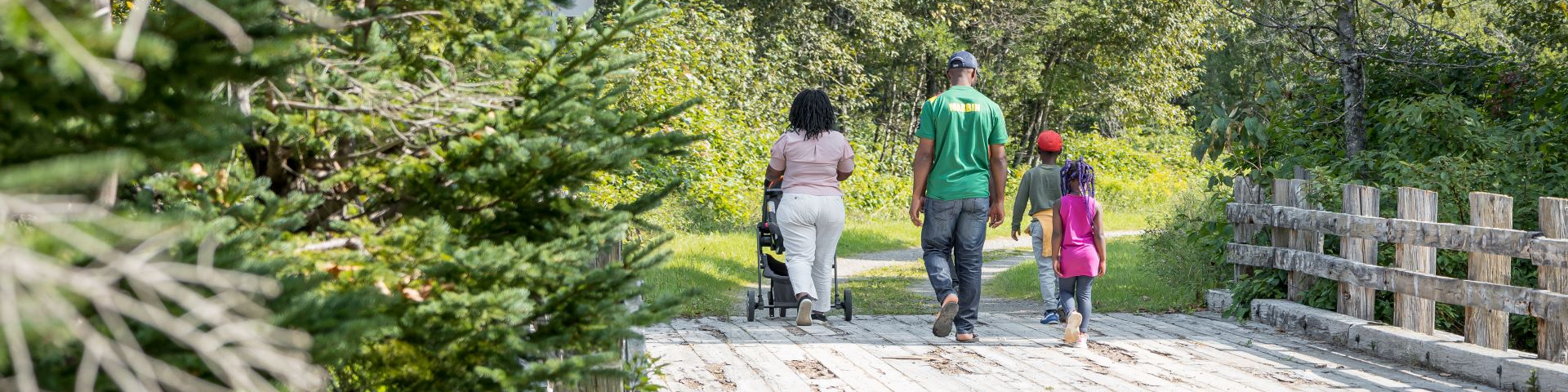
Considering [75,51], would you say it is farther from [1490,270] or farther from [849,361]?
[1490,270]

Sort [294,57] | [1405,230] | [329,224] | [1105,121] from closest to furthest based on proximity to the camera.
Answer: [294,57] < [329,224] < [1405,230] < [1105,121]

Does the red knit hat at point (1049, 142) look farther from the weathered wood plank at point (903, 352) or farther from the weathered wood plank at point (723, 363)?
the weathered wood plank at point (723, 363)

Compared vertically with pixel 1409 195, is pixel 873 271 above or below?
below

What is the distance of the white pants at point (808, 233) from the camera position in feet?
28.3

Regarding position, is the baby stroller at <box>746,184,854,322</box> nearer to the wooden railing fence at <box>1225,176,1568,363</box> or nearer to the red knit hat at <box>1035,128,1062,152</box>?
the red knit hat at <box>1035,128,1062,152</box>

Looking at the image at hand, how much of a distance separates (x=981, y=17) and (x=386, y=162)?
90.5 feet

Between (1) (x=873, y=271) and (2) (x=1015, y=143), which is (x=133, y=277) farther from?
(2) (x=1015, y=143)

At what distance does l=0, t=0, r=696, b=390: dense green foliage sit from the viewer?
285 cm

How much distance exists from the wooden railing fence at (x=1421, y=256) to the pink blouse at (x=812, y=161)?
3.08m

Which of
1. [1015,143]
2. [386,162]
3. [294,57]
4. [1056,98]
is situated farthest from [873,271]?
[1015,143]

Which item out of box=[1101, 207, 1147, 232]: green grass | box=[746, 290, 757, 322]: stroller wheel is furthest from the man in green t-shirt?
box=[1101, 207, 1147, 232]: green grass

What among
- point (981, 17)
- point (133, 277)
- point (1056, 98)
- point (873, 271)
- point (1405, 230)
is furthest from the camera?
→ point (1056, 98)

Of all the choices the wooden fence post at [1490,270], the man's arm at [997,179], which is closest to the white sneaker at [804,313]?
the man's arm at [997,179]

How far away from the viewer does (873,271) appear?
14711 millimetres
